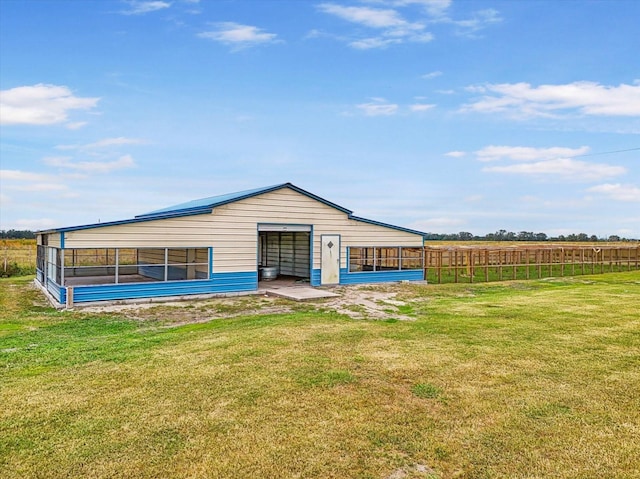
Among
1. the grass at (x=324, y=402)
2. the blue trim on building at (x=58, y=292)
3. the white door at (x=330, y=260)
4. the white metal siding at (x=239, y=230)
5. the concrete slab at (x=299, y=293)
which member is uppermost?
the white metal siding at (x=239, y=230)

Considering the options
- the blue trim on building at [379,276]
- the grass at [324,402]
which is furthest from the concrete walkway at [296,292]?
the grass at [324,402]

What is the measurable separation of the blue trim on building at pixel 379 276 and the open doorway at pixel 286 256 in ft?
5.73

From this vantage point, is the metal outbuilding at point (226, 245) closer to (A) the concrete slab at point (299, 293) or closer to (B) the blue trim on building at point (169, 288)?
(B) the blue trim on building at point (169, 288)

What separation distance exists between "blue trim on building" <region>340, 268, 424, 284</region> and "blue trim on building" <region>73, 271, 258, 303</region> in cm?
400

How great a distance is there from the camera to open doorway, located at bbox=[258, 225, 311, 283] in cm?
1972

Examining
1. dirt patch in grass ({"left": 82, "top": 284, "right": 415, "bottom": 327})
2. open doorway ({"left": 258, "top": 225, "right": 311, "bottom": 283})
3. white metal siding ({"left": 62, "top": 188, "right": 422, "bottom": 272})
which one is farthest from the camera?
open doorway ({"left": 258, "top": 225, "right": 311, "bottom": 283})

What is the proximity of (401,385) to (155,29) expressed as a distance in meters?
14.9

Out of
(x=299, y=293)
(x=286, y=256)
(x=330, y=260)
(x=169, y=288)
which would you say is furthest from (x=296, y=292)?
(x=286, y=256)

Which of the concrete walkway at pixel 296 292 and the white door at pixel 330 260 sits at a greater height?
the white door at pixel 330 260

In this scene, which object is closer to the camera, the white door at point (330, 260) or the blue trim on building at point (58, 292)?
the blue trim on building at point (58, 292)

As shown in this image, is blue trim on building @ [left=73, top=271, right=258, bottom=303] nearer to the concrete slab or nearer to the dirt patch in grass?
the dirt patch in grass

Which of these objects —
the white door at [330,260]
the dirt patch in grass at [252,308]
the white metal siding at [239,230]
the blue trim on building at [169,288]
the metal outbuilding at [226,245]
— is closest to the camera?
the dirt patch in grass at [252,308]

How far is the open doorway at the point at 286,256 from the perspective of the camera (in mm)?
19719

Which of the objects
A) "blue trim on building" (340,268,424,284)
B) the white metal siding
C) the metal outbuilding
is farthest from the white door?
"blue trim on building" (340,268,424,284)
